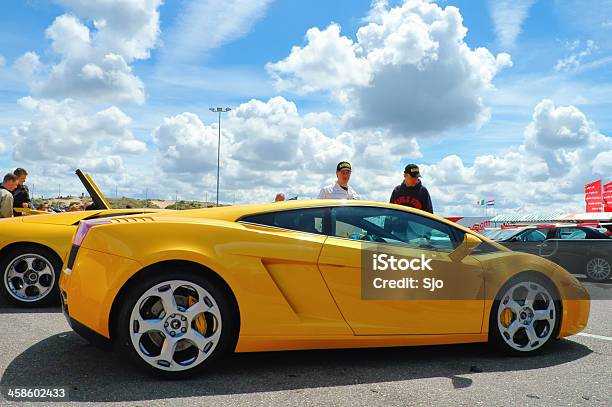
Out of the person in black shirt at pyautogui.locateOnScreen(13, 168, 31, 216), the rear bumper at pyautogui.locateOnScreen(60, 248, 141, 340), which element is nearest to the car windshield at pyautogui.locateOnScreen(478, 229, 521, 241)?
the person in black shirt at pyautogui.locateOnScreen(13, 168, 31, 216)

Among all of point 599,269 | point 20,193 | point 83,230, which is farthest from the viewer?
point 599,269

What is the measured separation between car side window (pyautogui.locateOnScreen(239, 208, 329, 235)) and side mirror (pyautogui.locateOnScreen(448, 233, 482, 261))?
3.41 feet

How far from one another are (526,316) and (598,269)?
25.6 ft

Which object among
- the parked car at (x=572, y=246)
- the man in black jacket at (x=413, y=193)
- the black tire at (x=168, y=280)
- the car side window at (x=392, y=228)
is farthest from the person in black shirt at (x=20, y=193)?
the parked car at (x=572, y=246)

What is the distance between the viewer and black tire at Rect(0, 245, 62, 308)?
6215 millimetres

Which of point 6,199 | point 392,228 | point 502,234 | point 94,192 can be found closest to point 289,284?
point 392,228

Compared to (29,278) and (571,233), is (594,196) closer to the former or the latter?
(571,233)

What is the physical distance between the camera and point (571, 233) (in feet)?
38.1

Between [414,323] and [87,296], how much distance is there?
2.27m

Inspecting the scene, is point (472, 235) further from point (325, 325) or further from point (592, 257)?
point (592, 257)

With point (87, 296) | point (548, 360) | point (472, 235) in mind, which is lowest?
point (548, 360)

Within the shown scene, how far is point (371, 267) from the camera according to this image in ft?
13.0

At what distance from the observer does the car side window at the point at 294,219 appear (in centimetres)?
396

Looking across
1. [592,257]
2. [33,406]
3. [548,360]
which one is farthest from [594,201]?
[33,406]
